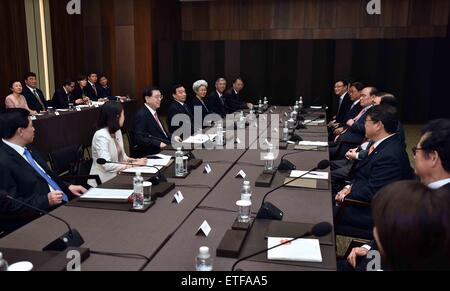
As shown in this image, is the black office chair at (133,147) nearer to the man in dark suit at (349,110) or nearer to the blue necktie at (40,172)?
the blue necktie at (40,172)

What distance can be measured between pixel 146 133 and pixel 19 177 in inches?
76.9

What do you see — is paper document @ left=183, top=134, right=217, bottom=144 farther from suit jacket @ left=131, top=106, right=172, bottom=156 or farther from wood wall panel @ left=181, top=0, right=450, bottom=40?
wood wall panel @ left=181, top=0, right=450, bottom=40

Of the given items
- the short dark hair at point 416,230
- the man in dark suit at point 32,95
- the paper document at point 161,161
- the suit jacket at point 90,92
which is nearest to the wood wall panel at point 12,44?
the man in dark suit at point 32,95

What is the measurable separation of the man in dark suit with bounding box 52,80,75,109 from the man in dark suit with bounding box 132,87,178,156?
3.74 metres

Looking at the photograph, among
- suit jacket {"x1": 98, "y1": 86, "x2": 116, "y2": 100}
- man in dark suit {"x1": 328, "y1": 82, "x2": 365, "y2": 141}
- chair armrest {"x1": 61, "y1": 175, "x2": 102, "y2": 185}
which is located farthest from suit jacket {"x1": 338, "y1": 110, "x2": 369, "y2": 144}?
suit jacket {"x1": 98, "y1": 86, "x2": 116, "y2": 100}

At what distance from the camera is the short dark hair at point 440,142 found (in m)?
1.96

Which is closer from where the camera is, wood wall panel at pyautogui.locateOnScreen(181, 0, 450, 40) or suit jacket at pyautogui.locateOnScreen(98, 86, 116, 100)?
suit jacket at pyautogui.locateOnScreen(98, 86, 116, 100)

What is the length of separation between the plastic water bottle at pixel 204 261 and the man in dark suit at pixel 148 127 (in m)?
2.80

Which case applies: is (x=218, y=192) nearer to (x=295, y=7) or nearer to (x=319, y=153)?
(x=319, y=153)

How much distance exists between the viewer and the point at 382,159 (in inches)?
107

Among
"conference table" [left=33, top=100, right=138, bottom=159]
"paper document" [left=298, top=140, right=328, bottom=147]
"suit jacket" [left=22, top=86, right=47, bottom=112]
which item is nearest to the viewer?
"paper document" [left=298, top=140, right=328, bottom=147]

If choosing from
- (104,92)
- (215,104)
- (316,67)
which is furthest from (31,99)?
(316,67)

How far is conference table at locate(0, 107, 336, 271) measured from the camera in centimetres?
162
